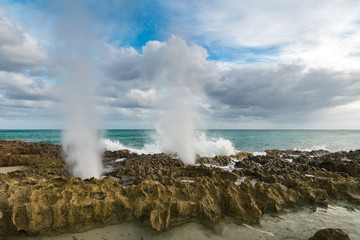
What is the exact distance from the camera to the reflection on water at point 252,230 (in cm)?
392

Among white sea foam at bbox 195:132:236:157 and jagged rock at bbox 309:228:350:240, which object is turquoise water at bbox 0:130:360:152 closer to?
white sea foam at bbox 195:132:236:157

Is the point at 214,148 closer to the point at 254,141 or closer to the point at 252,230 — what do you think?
the point at 252,230

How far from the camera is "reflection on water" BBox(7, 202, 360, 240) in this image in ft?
12.9

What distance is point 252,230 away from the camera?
13.9ft

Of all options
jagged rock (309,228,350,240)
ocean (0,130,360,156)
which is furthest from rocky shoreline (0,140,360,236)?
ocean (0,130,360,156)

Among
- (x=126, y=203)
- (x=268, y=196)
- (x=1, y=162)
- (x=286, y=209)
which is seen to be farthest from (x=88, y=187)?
(x=1, y=162)

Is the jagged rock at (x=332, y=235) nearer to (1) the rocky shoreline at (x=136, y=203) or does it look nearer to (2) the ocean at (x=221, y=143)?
(1) the rocky shoreline at (x=136, y=203)

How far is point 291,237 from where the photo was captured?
401 cm

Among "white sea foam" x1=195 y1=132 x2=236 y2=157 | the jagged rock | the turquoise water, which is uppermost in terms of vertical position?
the jagged rock

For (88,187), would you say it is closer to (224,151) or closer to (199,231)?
(199,231)

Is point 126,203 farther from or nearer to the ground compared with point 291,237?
farther from the ground

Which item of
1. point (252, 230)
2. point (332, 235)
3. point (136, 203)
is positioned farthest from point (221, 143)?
point (332, 235)

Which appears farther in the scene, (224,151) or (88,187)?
(224,151)

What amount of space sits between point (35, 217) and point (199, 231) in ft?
10.3
